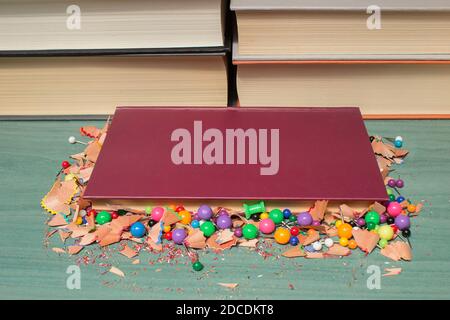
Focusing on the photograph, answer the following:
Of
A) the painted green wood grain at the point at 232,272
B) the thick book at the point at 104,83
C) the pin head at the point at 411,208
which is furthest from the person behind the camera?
the thick book at the point at 104,83

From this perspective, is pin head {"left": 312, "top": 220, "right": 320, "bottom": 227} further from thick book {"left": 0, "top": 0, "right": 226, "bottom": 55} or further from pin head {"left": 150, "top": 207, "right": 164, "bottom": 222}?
thick book {"left": 0, "top": 0, "right": 226, "bottom": 55}

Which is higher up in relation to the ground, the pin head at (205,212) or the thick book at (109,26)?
the thick book at (109,26)

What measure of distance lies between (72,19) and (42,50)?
0.31ft

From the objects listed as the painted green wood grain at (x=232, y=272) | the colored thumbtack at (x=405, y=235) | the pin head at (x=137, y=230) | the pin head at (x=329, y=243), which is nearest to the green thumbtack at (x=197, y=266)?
the painted green wood grain at (x=232, y=272)

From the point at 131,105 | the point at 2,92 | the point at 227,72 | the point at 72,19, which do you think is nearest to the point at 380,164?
the point at 227,72

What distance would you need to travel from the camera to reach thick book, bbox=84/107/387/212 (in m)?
0.81

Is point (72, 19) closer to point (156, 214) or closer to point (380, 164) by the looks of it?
point (156, 214)

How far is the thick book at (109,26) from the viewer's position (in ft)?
2.91

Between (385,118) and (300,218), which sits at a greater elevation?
(385,118)

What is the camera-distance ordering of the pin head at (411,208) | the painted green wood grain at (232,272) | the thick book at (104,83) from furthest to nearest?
the thick book at (104,83)
the pin head at (411,208)
the painted green wood grain at (232,272)

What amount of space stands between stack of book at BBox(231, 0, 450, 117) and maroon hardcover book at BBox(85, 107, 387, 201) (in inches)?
1.9

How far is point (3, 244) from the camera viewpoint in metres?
0.79

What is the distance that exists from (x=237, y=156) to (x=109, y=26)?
36 centimetres

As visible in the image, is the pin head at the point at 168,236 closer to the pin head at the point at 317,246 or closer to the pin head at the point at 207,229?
the pin head at the point at 207,229
